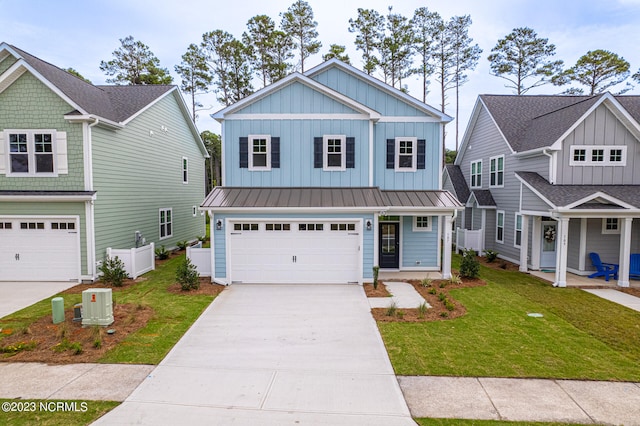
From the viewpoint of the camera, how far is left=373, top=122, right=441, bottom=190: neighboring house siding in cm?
1376

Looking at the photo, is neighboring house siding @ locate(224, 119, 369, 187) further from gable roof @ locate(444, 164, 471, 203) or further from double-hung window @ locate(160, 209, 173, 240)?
gable roof @ locate(444, 164, 471, 203)

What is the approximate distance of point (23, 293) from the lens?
11078mm

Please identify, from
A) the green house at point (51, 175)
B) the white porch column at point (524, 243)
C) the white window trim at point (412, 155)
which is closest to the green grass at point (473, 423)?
the white window trim at point (412, 155)

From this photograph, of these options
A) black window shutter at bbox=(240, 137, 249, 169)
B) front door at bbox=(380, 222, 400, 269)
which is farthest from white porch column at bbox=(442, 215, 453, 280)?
black window shutter at bbox=(240, 137, 249, 169)

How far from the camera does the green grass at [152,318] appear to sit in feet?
22.3

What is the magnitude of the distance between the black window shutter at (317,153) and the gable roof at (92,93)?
308 inches

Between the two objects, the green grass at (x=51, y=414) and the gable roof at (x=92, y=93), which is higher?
the gable roof at (x=92, y=93)

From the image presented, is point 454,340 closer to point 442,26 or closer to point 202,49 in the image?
point 442,26

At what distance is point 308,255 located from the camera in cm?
1223

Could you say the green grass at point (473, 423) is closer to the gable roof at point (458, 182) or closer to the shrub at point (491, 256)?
the shrub at point (491, 256)

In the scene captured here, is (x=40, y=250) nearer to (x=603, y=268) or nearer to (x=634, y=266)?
(x=603, y=268)

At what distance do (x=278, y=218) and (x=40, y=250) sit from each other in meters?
8.60

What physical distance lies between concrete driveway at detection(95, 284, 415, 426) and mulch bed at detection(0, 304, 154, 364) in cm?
139

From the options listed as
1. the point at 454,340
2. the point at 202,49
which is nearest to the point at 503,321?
the point at 454,340
